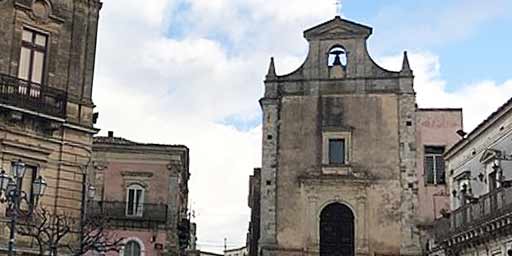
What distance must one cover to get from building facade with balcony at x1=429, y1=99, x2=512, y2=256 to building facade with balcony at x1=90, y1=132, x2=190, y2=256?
1362cm

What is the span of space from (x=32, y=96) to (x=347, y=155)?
1636cm

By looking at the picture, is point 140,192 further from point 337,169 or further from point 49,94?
point 49,94

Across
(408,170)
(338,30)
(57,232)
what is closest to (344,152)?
(408,170)

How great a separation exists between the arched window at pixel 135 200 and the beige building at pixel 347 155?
6.78m

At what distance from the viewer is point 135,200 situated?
123 feet

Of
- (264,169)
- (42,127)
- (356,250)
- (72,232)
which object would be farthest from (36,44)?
(356,250)

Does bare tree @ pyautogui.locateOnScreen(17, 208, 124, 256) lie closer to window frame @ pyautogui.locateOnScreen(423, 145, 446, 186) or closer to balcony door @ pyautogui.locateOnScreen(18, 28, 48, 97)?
balcony door @ pyautogui.locateOnScreen(18, 28, 48, 97)

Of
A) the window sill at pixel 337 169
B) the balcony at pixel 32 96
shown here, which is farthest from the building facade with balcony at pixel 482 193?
the balcony at pixel 32 96

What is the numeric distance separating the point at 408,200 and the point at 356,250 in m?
3.00

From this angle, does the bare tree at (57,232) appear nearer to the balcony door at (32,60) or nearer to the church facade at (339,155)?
→ the balcony door at (32,60)

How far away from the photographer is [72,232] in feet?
68.9

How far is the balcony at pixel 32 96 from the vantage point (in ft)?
65.4

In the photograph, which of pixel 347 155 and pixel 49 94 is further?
pixel 347 155

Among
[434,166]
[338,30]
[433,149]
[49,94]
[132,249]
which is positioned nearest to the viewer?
[49,94]
